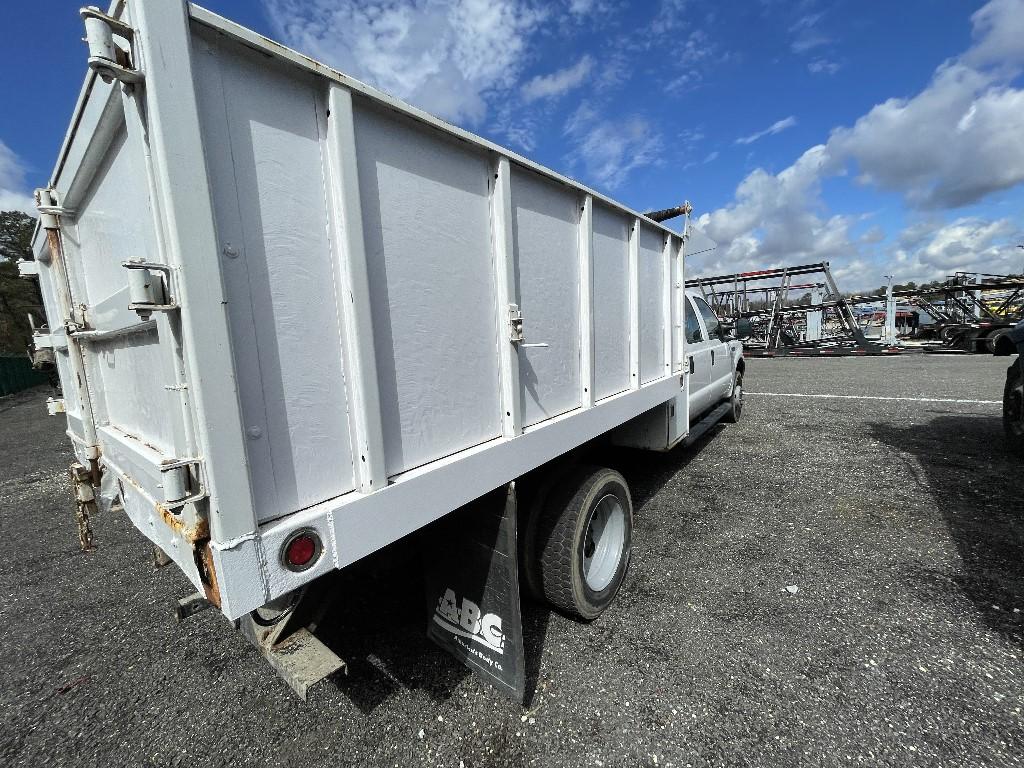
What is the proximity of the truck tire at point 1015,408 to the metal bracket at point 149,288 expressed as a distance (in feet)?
22.4

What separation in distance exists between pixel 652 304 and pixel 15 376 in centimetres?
2624

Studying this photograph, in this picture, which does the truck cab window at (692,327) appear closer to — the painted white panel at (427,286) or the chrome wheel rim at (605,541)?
the chrome wheel rim at (605,541)

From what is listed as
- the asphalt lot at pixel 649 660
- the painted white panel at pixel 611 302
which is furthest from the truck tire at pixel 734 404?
the painted white panel at pixel 611 302

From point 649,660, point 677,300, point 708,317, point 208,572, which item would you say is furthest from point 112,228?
point 708,317

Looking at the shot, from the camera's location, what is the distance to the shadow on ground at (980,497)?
2709 mm

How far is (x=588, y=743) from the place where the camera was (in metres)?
1.91

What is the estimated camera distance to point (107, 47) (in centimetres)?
107

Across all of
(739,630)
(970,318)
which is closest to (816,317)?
(970,318)

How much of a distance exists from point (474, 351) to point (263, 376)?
84 centimetres

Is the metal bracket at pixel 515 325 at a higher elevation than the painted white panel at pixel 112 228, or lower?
lower

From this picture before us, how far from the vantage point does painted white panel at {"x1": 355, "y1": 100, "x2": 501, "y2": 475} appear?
5.03ft

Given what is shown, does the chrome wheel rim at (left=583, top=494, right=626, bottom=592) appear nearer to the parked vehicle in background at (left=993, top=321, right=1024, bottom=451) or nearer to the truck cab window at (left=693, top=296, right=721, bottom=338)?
the truck cab window at (left=693, top=296, right=721, bottom=338)

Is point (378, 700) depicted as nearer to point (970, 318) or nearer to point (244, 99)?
point (244, 99)

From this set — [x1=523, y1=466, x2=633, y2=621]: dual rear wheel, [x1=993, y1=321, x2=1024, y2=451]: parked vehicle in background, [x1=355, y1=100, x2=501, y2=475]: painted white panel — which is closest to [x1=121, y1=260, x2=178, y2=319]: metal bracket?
[x1=355, y1=100, x2=501, y2=475]: painted white panel
